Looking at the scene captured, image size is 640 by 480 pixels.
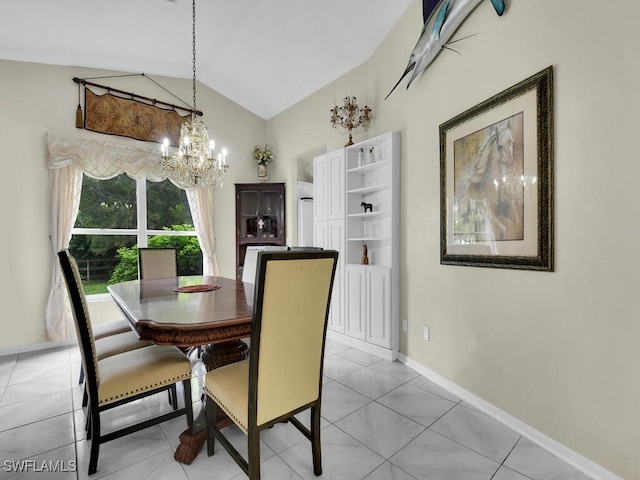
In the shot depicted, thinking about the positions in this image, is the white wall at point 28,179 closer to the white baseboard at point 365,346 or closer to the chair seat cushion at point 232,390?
the chair seat cushion at point 232,390

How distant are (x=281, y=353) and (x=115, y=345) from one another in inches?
53.3

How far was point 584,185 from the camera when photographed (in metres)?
1.56

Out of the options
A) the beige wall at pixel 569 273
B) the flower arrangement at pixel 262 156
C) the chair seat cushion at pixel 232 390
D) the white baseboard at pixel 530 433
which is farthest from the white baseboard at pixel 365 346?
the flower arrangement at pixel 262 156

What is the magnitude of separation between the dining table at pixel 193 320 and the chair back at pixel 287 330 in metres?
0.26

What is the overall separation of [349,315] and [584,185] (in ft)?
7.96

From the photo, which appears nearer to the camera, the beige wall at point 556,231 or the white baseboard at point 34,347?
the beige wall at point 556,231

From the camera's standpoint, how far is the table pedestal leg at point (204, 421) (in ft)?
5.33

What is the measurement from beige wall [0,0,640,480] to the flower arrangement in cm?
204

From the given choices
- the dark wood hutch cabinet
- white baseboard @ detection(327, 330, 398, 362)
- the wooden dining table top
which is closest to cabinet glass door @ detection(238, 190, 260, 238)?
the dark wood hutch cabinet

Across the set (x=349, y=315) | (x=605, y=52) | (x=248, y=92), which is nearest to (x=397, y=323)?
(x=349, y=315)

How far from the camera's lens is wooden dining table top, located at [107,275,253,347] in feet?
4.51

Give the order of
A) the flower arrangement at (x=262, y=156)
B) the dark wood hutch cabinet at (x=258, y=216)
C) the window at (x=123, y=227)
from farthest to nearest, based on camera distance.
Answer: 1. the flower arrangement at (x=262, y=156)
2. the dark wood hutch cabinet at (x=258, y=216)
3. the window at (x=123, y=227)

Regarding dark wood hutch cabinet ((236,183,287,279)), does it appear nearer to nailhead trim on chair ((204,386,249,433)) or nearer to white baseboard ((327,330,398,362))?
white baseboard ((327,330,398,362))

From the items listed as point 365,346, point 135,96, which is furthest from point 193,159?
point 365,346
